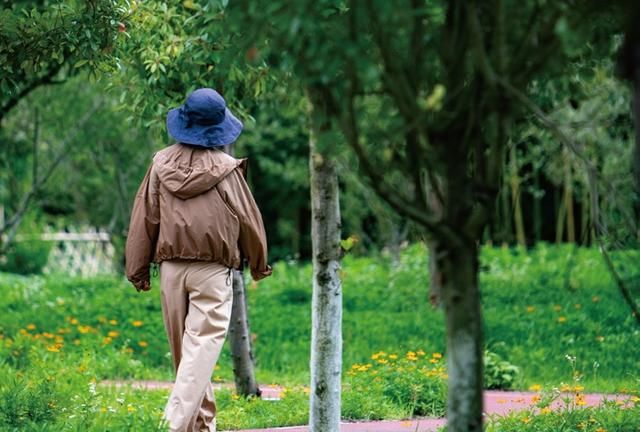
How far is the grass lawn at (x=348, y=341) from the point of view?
7.08 m

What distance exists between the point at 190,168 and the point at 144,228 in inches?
16.2

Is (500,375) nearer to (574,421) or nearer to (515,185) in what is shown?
(574,421)

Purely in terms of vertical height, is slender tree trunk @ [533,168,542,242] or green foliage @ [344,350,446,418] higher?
slender tree trunk @ [533,168,542,242]

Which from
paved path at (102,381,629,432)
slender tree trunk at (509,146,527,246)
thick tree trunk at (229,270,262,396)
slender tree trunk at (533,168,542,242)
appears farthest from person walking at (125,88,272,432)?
slender tree trunk at (533,168,542,242)

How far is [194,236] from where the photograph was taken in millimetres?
5844

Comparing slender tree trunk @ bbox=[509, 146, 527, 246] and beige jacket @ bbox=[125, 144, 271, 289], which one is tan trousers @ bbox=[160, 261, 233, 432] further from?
slender tree trunk @ bbox=[509, 146, 527, 246]

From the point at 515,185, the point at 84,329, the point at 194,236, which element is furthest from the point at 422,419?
the point at 515,185

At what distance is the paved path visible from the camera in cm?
673

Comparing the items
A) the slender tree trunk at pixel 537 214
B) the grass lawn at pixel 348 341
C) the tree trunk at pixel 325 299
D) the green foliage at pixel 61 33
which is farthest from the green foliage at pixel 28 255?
the tree trunk at pixel 325 299

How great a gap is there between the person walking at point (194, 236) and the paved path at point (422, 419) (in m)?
1.05

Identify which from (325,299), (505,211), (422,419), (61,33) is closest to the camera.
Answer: (325,299)

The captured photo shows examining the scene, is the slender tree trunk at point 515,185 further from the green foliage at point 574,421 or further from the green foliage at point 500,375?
the green foliage at point 574,421

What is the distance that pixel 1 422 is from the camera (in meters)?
6.10

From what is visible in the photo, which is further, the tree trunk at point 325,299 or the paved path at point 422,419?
the paved path at point 422,419
